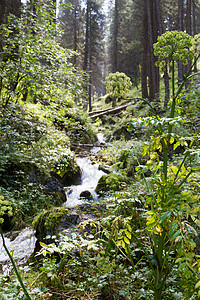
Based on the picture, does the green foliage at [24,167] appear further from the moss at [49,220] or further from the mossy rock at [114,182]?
the mossy rock at [114,182]

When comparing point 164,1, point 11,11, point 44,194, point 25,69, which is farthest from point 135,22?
point 44,194

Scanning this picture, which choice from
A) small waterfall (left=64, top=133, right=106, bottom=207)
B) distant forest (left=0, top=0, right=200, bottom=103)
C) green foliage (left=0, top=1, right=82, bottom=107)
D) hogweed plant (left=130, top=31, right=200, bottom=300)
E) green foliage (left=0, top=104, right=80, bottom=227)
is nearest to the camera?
hogweed plant (left=130, top=31, right=200, bottom=300)

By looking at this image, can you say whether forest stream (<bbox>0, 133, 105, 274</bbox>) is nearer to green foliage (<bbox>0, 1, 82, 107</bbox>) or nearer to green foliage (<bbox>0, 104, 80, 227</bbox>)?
green foliage (<bbox>0, 104, 80, 227</bbox>)

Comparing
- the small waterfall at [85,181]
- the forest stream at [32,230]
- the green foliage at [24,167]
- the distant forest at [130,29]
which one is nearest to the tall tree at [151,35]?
the distant forest at [130,29]

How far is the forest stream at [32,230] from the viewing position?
3229mm

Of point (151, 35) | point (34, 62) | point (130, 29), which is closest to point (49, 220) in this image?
point (34, 62)

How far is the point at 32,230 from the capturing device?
12.8 feet

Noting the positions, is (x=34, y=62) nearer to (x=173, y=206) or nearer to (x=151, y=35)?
(x=173, y=206)

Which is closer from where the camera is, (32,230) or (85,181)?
(32,230)

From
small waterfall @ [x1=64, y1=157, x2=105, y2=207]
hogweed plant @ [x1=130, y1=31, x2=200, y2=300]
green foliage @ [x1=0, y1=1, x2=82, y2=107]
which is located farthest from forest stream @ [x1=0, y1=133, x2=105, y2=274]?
green foliage @ [x1=0, y1=1, x2=82, y2=107]

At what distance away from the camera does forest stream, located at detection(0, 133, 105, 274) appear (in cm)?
323

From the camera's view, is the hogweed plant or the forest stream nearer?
the hogweed plant

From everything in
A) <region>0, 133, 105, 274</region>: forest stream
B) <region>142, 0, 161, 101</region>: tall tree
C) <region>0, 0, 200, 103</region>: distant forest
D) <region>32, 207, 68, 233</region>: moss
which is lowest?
<region>0, 133, 105, 274</region>: forest stream

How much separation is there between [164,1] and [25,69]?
56.7 ft
